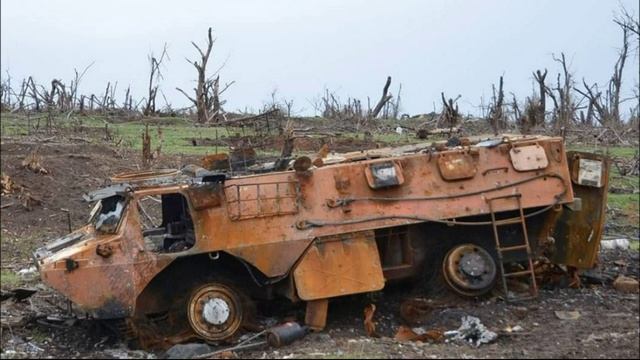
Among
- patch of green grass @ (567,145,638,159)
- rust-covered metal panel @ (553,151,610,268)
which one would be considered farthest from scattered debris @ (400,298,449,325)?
patch of green grass @ (567,145,638,159)

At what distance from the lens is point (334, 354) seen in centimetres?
807

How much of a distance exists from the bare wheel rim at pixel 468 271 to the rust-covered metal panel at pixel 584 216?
4.95 feet

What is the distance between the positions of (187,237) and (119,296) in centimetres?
113

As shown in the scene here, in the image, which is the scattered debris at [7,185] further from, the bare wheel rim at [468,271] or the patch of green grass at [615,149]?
the patch of green grass at [615,149]

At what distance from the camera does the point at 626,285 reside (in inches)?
A: 424

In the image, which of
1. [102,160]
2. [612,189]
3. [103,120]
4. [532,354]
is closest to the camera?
[532,354]

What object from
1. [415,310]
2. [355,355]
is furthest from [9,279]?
[355,355]

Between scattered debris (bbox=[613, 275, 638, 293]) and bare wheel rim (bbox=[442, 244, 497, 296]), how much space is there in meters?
1.84

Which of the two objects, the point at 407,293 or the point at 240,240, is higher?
the point at 240,240

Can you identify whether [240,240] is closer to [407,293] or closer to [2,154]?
[407,293]

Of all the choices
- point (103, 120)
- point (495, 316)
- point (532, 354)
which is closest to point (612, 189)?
point (495, 316)

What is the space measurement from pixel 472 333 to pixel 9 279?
670 centimetres

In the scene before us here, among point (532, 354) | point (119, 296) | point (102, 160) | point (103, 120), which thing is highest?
point (103, 120)

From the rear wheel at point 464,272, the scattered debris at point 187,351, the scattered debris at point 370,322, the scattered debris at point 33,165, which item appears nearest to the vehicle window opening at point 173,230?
the scattered debris at point 187,351
